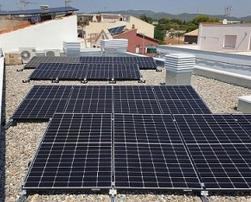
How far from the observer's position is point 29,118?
34.6 ft

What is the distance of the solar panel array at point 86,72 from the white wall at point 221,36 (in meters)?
20.7

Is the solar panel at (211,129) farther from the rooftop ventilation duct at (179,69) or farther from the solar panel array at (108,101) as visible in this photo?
the rooftop ventilation duct at (179,69)

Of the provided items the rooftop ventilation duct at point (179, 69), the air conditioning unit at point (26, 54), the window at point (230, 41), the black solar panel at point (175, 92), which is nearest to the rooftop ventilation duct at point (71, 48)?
the air conditioning unit at point (26, 54)

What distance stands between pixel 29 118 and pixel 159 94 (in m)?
4.81

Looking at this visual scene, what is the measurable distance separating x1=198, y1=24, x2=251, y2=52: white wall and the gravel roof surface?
63.8 feet

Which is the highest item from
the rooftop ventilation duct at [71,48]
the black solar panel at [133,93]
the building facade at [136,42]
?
the rooftop ventilation duct at [71,48]

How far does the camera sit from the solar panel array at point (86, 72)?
1631 centimetres

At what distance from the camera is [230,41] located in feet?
119

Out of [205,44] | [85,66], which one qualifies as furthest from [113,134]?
[205,44]

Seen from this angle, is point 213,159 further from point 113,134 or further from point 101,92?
point 101,92

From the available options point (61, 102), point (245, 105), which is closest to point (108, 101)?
point (61, 102)

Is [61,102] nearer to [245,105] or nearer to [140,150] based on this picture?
[140,150]

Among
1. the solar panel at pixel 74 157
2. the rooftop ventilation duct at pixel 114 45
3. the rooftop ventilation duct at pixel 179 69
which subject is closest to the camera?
the solar panel at pixel 74 157

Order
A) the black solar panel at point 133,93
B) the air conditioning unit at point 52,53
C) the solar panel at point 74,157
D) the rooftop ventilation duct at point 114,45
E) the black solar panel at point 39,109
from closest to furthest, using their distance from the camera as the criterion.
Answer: the solar panel at point 74,157
the black solar panel at point 39,109
the black solar panel at point 133,93
the air conditioning unit at point 52,53
the rooftop ventilation duct at point 114,45
